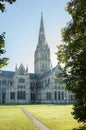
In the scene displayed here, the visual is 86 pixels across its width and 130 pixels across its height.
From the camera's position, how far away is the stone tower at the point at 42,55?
124375 mm

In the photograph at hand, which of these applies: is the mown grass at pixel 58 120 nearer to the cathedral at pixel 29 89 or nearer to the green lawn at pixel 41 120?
the green lawn at pixel 41 120

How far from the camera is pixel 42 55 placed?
125812 millimetres

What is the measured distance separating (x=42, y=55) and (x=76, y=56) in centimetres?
10754

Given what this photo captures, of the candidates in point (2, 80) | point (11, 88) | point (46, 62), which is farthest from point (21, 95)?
point (46, 62)

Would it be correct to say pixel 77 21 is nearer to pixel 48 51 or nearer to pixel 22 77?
pixel 22 77

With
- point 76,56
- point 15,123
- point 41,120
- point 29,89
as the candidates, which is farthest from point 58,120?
point 29,89

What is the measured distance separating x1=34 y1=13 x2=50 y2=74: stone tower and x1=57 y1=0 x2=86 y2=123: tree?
10335cm

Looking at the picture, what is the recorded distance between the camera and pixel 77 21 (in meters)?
18.9

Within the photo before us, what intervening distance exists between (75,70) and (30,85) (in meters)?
97.2

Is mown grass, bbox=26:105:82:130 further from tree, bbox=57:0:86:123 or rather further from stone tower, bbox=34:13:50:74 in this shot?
stone tower, bbox=34:13:50:74

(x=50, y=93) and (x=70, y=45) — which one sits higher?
(x=70, y=45)

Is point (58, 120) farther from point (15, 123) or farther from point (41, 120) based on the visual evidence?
point (15, 123)

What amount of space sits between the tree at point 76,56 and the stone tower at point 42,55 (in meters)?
103

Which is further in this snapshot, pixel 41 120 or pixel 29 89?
pixel 29 89
